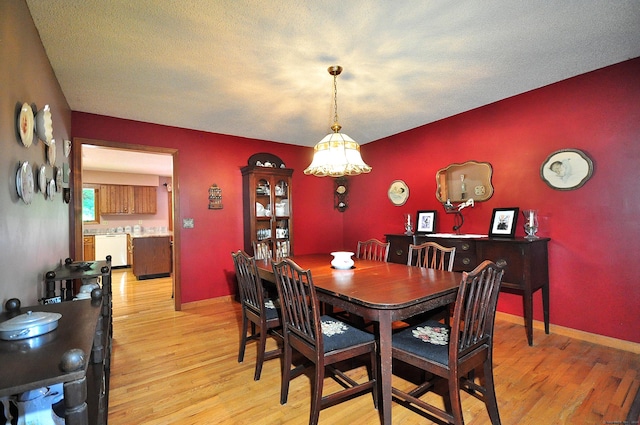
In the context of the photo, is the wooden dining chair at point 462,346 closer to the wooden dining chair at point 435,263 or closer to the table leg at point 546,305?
the wooden dining chair at point 435,263

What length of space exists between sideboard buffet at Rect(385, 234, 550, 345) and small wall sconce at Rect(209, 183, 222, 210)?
295 cm

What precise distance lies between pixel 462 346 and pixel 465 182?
2.55 m

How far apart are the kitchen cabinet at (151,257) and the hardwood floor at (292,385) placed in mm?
3017

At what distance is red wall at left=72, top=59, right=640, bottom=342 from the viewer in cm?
249

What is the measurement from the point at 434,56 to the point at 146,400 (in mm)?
3185

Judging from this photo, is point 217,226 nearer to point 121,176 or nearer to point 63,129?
point 63,129

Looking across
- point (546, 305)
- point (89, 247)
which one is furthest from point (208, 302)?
point (89, 247)

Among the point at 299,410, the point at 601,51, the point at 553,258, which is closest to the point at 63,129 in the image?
the point at 299,410

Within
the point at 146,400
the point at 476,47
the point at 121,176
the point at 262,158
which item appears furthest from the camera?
the point at 121,176

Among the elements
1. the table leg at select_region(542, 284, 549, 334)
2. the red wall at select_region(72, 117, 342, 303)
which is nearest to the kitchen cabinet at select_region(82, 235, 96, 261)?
the red wall at select_region(72, 117, 342, 303)

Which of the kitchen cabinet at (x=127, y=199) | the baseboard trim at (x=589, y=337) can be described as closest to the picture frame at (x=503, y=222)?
the baseboard trim at (x=589, y=337)

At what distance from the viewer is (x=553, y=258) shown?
286cm

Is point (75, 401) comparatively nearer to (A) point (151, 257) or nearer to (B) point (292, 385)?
(B) point (292, 385)

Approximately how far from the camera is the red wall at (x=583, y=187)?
245 cm
